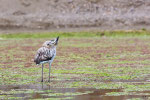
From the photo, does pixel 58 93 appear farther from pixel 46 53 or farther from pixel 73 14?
pixel 73 14

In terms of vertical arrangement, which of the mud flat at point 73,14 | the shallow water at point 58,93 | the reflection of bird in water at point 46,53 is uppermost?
the mud flat at point 73,14

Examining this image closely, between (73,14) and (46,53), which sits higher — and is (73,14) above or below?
above

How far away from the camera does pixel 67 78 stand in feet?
48.0

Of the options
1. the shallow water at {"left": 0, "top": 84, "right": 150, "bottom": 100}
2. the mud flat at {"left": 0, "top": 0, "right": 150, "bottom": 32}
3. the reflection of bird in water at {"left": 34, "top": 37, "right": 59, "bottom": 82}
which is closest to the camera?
the shallow water at {"left": 0, "top": 84, "right": 150, "bottom": 100}

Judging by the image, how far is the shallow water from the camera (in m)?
10.9

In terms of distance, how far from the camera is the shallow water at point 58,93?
1095 centimetres

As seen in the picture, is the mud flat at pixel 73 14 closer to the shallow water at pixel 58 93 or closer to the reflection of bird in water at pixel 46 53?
the reflection of bird in water at pixel 46 53

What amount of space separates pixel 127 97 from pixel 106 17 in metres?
45.2

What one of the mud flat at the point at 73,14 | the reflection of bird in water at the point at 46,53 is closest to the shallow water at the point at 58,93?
the reflection of bird in water at the point at 46,53

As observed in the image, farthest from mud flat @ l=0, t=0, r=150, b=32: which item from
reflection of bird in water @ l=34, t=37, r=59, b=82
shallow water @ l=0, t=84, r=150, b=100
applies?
shallow water @ l=0, t=84, r=150, b=100

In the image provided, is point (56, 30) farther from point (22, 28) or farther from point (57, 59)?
point (57, 59)

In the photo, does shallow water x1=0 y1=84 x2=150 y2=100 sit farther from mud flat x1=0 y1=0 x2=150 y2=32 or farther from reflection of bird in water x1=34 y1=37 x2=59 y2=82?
mud flat x1=0 y1=0 x2=150 y2=32

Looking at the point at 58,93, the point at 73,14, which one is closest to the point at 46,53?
the point at 58,93

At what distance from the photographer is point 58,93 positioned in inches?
458
